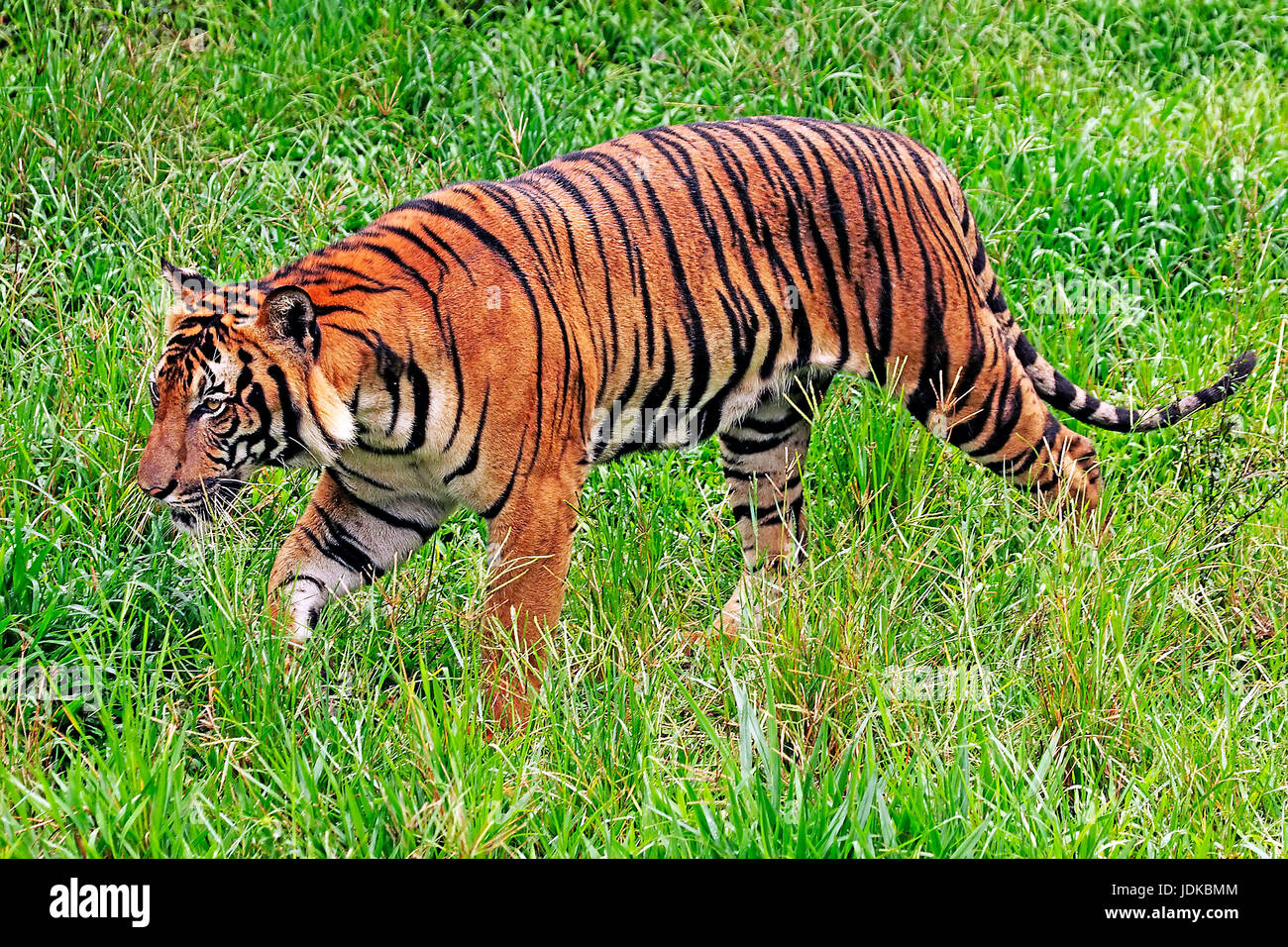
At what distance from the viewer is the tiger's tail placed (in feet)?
13.3

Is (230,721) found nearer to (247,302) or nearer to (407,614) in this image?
(407,614)

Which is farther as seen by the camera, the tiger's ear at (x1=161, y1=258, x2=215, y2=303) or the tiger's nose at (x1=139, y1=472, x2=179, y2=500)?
the tiger's ear at (x1=161, y1=258, x2=215, y2=303)

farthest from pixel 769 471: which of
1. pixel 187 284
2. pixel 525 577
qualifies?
pixel 187 284

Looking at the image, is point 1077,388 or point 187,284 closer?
point 187,284

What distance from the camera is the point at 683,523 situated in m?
4.38

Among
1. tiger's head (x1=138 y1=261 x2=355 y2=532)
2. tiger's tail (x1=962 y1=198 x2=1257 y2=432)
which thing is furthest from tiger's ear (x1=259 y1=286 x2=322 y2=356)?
tiger's tail (x1=962 y1=198 x2=1257 y2=432)

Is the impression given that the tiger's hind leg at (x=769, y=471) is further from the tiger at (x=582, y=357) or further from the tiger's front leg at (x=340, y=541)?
the tiger's front leg at (x=340, y=541)

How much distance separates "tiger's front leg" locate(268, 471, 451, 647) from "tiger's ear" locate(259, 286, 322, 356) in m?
0.48

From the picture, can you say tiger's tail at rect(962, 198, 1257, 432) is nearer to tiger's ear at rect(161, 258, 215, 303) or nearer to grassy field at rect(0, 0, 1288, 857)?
grassy field at rect(0, 0, 1288, 857)

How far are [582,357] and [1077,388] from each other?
5.34 feet

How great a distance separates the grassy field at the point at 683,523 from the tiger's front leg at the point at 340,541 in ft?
0.30

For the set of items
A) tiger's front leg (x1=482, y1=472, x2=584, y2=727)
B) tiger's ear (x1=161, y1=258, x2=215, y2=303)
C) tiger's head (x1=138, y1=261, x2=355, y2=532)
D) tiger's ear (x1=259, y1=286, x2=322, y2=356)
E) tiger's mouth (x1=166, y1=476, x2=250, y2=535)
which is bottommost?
tiger's front leg (x1=482, y1=472, x2=584, y2=727)

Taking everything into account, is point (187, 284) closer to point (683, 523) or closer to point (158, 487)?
point (158, 487)

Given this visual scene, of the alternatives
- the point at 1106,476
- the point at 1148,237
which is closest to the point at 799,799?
the point at 1106,476
